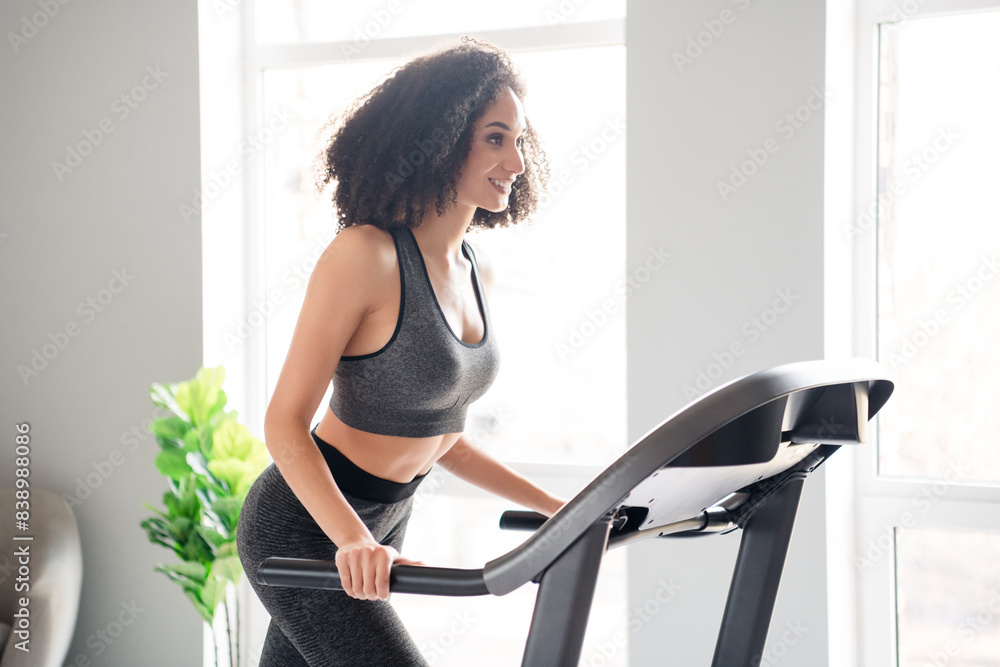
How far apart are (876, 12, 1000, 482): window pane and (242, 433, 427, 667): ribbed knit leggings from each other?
1.70m

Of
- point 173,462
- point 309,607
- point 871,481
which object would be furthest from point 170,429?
point 871,481

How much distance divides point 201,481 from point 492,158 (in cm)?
146

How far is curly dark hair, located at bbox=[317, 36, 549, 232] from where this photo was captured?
52.2 inches

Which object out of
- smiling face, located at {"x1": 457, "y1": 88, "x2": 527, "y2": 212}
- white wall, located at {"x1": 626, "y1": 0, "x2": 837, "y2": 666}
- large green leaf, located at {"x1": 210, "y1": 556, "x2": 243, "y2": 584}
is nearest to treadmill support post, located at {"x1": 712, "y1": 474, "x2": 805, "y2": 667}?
smiling face, located at {"x1": 457, "y1": 88, "x2": 527, "y2": 212}

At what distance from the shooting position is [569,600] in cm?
74

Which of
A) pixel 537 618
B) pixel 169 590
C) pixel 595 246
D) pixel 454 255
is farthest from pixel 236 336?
pixel 537 618

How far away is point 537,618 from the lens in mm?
758

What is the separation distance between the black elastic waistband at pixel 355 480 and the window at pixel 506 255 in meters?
1.37

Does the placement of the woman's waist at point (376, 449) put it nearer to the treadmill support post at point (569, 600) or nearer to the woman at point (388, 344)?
the woman at point (388, 344)

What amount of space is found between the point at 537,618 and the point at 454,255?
0.78 metres

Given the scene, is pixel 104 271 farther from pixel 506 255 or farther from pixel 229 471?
pixel 506 255

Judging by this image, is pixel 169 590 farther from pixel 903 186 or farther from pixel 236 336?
pixel 903 186

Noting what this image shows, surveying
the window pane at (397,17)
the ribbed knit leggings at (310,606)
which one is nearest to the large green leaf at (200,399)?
→ the ribbed knit leggings at (310,606)

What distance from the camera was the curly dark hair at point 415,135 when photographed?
1.33m
